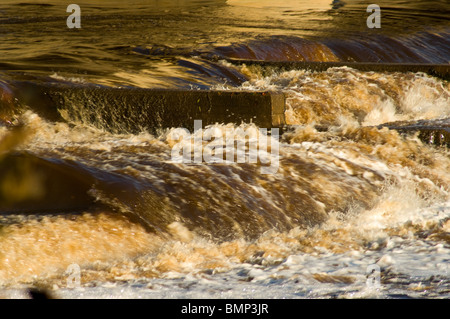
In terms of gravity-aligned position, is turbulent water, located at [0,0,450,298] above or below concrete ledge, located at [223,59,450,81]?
below

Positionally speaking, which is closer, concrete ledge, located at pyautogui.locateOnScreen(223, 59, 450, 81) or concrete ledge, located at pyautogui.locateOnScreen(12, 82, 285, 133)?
concrete ledge, located at pyautogui.locateOnScreen(12, 82, 285, 133)

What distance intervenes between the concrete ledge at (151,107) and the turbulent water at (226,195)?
1.1 inches

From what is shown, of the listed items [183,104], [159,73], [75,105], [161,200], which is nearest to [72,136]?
[75,105]

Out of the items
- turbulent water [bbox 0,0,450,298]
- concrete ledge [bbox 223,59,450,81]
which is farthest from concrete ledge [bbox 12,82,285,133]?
concrete ledge [bbox 223,59,450,81]

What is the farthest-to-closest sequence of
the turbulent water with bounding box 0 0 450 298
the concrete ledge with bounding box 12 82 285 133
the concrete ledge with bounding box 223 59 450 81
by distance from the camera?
the concrete ledge with bounding box 223 59 450 81, the concrete ledge with bounding box 12 82 285 133, the turbulent water with bounding box 0 0 450 298

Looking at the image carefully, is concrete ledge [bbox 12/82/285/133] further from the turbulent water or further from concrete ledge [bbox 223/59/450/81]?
concrete ledge [bbox 223/59/450/81]

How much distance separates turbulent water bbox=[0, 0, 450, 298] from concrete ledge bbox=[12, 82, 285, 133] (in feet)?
0.09

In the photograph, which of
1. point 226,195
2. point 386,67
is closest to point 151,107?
point 226,195

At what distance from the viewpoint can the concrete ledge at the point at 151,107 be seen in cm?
570

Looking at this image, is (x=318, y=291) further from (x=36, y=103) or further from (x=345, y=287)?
(x=36, y=103)

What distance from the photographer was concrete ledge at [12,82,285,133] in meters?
5.70

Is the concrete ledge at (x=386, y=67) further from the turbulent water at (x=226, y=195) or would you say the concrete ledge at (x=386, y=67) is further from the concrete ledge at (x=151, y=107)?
the concrete ledge at (x=151, y=107)

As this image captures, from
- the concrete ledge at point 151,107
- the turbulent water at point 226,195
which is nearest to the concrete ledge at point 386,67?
the turbulent water at point 226,195

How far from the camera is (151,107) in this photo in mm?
5703
